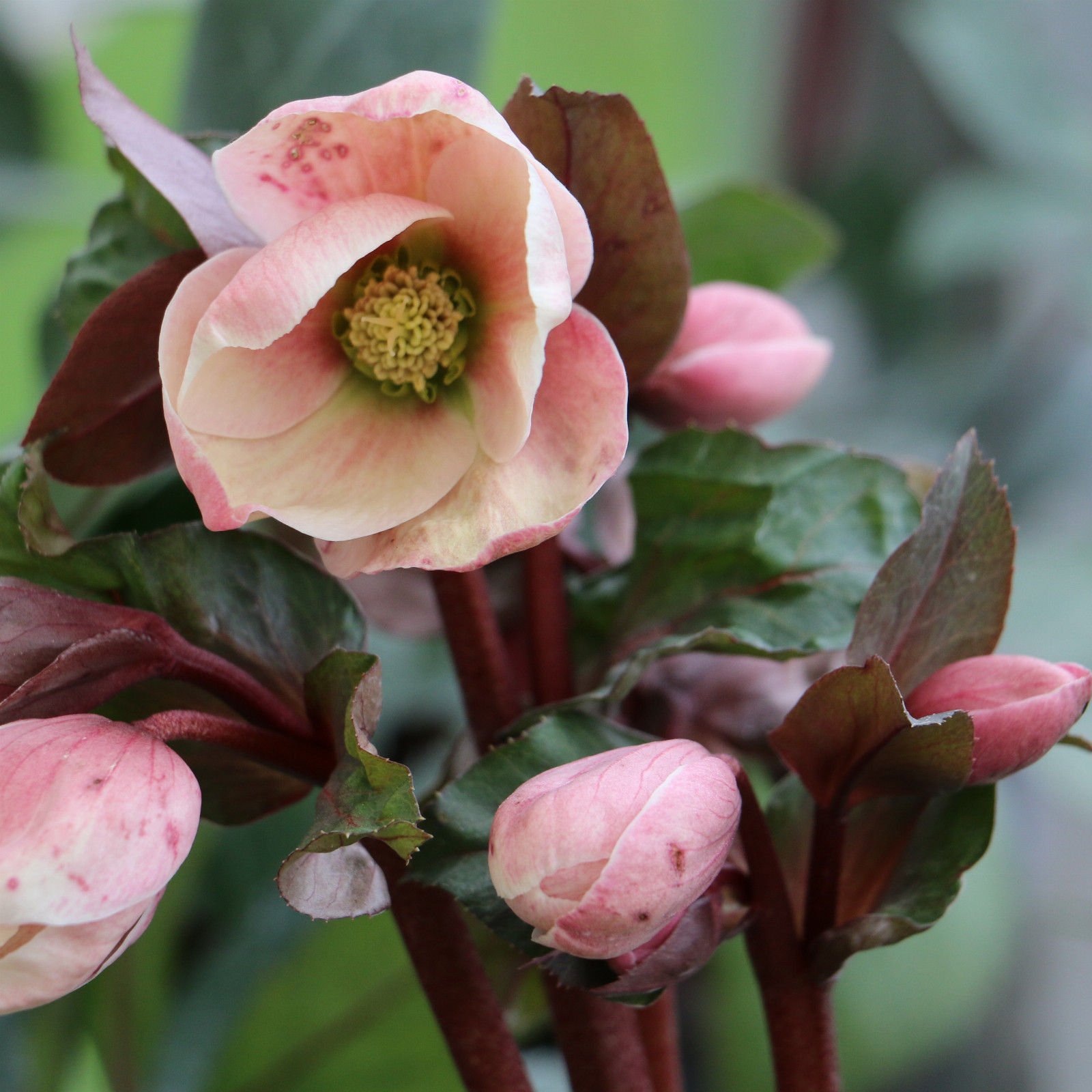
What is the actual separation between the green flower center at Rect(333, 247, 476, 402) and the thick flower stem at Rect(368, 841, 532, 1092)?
4.5 inches

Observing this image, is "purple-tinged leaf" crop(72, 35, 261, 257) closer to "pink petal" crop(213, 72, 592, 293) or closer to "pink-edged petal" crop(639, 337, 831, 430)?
"pink petal" crop(213, 72, 592, 293)

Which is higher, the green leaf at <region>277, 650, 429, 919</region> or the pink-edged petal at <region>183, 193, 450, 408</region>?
the pink-edged petal at <region>183, 193, 450, 408</region>

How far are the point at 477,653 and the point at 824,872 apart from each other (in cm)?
10

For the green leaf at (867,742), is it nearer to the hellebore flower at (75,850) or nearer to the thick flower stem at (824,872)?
the thick flower stem at (824,872)

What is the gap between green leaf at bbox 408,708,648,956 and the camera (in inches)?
9.1

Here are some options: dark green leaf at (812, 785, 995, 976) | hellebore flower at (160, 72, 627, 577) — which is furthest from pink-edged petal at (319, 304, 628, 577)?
dark green leaf at (812, 785, 995, 976)

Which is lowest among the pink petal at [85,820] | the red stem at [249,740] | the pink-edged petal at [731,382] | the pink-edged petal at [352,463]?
the red stem at [249,740]

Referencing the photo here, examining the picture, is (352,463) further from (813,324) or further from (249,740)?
(813,324)

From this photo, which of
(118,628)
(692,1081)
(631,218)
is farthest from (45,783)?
(692,1081)

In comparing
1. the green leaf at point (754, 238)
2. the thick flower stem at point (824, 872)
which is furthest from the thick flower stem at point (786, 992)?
the green leaf at point (754, 238)

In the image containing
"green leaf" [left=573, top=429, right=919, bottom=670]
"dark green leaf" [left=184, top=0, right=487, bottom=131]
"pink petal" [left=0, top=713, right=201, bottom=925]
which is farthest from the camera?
"dark green leaf" [left=184, top=0, right=487, bottom=131]

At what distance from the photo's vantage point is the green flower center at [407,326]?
254mm

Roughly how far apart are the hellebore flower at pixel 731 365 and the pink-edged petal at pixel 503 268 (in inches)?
2.2

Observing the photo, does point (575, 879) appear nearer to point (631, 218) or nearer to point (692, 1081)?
point (631, 218)
